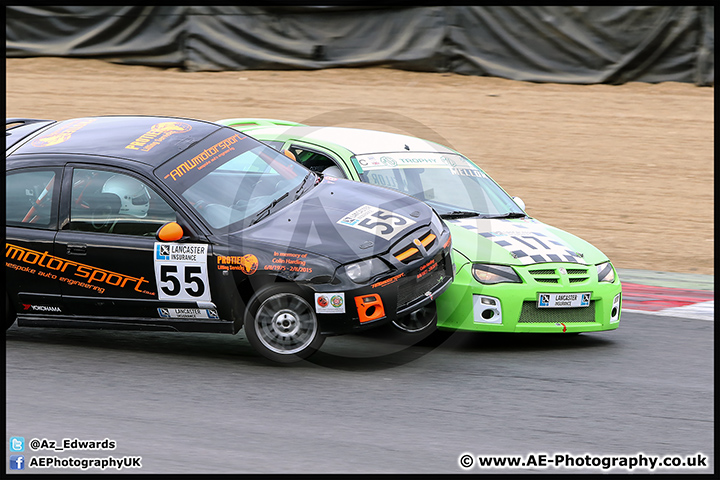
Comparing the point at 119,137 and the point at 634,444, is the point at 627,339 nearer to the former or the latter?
the point at 634,444

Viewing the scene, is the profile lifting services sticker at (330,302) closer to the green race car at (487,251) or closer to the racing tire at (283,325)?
the racing tire at (283,325)

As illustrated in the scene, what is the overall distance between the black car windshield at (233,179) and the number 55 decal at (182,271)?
260 millimetres

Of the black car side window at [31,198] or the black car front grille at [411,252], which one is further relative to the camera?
the black car side window at [31,198]

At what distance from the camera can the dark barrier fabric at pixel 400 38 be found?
57.7ft

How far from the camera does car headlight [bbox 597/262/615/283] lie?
23.3 ft

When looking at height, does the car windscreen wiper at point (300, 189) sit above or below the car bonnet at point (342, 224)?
above

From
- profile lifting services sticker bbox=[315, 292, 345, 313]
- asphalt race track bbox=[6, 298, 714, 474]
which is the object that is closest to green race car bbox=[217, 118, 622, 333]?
asphalt race track bbox=[6, 298, 714, 474]

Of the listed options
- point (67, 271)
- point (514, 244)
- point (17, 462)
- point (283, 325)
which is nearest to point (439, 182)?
point (514, 244)

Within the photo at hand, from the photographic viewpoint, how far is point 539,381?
6.26m

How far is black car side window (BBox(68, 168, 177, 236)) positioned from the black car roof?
20 cm

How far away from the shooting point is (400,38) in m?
19.2

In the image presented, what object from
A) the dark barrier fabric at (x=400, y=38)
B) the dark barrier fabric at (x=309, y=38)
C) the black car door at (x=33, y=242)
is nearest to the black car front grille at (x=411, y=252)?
the black car door at (x=33, y=242)

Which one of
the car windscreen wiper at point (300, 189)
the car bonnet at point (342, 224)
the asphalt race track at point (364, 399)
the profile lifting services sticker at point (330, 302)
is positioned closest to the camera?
the asphalt race track at point (364, 399)
